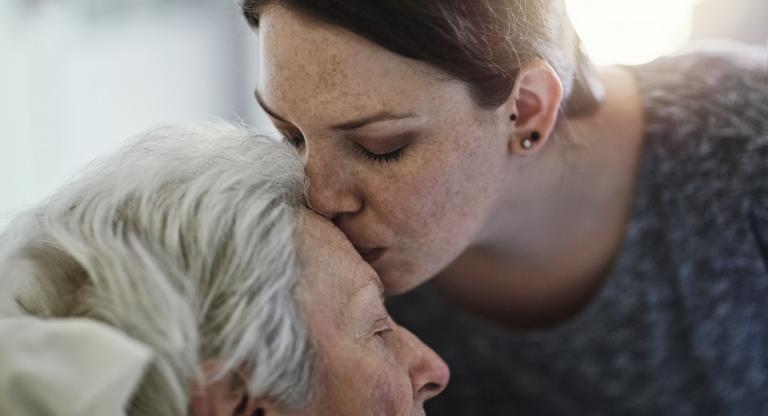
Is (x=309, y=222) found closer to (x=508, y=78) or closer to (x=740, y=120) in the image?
(x=508, y=78)

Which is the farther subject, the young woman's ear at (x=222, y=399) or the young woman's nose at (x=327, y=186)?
the young woman's nose at (x=327, y=186)

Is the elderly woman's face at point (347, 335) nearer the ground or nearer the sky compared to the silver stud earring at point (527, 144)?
nearer the ground

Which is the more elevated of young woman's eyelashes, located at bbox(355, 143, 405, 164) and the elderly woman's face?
young woman's eyelashes, located at bbox(355, 143, 405, 164)

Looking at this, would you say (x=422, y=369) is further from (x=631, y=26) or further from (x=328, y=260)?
(x=631, y=26)

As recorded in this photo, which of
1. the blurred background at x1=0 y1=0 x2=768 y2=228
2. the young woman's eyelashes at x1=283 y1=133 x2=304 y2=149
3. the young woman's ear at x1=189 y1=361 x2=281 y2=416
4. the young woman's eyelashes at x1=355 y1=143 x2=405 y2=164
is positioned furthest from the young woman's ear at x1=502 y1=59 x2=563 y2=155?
the blurred background at x1=0 y1=0 x2=768 y2=228

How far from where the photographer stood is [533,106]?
1.20 m

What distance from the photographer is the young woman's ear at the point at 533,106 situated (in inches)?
45.7

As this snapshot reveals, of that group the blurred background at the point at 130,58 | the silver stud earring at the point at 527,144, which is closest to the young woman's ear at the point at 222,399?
the silver stud earring at the point at 527,144

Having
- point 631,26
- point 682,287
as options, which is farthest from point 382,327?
point 631,26

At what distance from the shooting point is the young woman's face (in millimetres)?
1032

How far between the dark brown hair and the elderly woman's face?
0.77 ft

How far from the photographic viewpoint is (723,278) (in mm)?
1420

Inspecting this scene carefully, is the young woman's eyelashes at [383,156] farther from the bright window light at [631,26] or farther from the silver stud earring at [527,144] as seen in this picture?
the bright window light at [631,26]

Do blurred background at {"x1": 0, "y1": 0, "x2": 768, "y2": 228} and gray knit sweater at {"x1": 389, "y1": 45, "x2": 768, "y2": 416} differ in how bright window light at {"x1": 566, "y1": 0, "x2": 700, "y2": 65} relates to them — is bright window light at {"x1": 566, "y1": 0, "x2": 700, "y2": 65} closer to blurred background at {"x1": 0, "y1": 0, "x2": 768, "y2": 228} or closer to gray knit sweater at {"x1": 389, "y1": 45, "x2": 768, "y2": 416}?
blurred background at {"x1": 0, "y1": 0, "x2": 768, "y2": 228}
